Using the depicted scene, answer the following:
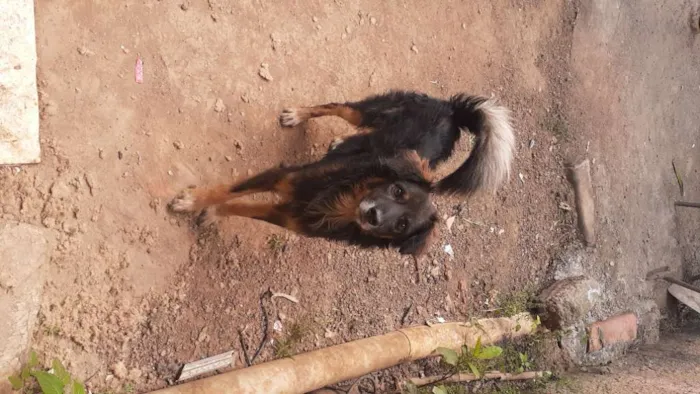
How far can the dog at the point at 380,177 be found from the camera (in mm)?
3625

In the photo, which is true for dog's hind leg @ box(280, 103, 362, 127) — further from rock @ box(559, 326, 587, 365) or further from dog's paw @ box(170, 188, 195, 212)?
rock @ box(559, 326, 587, 365)

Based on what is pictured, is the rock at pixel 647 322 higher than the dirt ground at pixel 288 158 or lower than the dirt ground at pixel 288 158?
lower

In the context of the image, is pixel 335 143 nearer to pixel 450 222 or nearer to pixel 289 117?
pixel 289 117

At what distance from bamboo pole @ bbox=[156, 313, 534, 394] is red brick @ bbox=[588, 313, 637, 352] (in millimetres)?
847

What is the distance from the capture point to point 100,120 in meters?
3.40

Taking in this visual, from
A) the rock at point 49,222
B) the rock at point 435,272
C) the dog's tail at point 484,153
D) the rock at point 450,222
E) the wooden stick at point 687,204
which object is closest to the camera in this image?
the rock at point 49,222

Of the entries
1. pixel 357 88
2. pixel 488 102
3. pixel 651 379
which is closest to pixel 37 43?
pixel 357 88

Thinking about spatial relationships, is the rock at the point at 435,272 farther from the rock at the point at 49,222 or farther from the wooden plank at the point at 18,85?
the wooden plank at the point at 18,85

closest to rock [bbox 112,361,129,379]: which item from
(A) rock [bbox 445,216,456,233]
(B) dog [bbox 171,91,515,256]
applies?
(B) dog [bbox 171,91,515,256]

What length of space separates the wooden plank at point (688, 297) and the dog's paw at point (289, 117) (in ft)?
17.2

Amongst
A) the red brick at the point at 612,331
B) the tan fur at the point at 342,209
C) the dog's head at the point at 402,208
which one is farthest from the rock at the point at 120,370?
the red brick at the point at 612,331

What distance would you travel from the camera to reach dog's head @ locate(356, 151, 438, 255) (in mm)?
3512

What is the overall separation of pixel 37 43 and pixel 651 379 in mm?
5673

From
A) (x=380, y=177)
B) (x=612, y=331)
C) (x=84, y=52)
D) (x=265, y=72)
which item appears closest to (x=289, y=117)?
(x=265, y=72)
